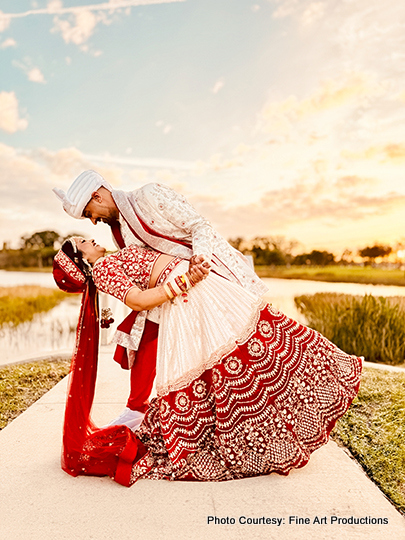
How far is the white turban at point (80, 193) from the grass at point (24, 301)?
20.9 feet

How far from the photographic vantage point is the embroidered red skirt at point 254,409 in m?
2.44

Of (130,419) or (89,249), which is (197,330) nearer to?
(89,249)

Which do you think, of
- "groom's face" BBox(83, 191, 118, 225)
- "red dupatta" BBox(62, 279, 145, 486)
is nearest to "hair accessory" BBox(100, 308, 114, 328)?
"red dupatta" BBox(62, 279, 145, 486)

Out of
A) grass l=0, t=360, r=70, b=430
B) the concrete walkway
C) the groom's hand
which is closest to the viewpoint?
the concrete walkway

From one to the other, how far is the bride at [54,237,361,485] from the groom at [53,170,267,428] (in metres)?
0.09

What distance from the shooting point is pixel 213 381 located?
245cm

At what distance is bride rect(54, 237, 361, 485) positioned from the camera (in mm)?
2441

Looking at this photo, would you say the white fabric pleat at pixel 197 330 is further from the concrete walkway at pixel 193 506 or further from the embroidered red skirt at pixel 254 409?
the concrete walkway at pixel 193 506

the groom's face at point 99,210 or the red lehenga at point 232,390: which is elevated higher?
the groom's face at point 99,210

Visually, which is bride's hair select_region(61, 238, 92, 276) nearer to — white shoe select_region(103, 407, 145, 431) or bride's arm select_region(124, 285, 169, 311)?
bride's arm select_region(124, 285, 169, 311)

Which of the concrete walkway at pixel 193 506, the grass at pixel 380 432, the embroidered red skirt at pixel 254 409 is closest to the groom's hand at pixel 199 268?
the embroidered red skirt at pixel 254 409

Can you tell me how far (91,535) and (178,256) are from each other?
140 centimetres

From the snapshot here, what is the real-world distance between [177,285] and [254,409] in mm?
782

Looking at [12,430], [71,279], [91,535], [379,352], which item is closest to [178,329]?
[71,279]
